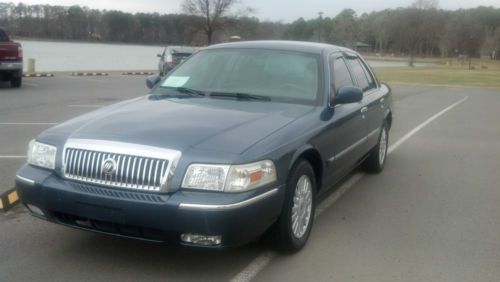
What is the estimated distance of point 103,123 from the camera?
4.12 meters

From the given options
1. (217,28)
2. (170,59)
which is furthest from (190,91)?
(217,28)

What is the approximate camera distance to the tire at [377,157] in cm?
696

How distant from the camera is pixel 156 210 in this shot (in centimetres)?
349

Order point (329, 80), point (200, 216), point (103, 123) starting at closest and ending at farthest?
point (200, 216) < point (103, 123) < point (329, 80)

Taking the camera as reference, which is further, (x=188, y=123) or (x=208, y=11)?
(x=208, y=11)

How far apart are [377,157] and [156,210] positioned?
13.6 feet

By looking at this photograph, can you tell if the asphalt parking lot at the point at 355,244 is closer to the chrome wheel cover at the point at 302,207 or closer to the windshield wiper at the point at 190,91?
the chrome wheel cover at the point at 302,207

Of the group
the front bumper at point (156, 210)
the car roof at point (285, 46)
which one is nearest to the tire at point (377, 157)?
the car roof at point (285, 46)

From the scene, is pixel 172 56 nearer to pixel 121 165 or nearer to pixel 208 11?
pixel 121 165

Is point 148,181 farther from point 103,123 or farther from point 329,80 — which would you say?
point 329,80

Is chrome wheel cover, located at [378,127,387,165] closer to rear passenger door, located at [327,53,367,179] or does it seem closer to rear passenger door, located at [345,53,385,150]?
rear passenger door, located at [345,53,385,150]

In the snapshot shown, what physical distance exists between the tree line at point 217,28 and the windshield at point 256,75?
156 ft

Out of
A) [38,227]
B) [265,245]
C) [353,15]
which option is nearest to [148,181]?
[265,245]

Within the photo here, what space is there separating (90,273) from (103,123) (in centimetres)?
106
